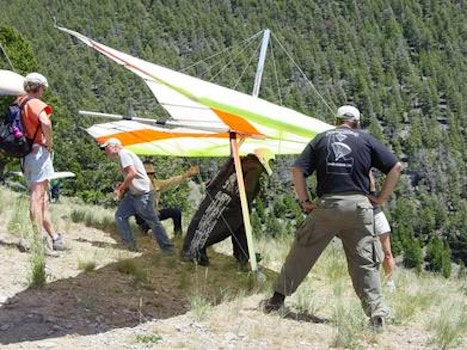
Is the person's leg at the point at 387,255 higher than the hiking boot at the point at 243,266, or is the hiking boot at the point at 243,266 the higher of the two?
the person's leg at the point at 387,255

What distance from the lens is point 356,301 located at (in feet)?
22.5

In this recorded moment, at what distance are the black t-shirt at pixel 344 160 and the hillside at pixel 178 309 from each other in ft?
3.87

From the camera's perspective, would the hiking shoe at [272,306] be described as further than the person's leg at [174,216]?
No

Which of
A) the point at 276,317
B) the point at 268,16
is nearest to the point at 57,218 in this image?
the point at 276,317

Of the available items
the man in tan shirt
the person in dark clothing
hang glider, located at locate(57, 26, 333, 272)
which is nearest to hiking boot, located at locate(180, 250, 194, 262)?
the person in dark clothing

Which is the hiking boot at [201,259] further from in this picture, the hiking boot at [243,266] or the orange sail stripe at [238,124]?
the orange sail stripe at [238,124]

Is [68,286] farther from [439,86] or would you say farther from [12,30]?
[439,86]

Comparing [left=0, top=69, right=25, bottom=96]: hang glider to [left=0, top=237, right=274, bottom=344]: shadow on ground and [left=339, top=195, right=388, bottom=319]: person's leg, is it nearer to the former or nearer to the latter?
[left=0, top=237, right=274, bottom=344]: shadow on ground

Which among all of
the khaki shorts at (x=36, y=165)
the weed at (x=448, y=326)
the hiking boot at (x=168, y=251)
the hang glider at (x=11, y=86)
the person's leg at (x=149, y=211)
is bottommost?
the weed at (x=448, y=326)

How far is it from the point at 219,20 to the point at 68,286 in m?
165

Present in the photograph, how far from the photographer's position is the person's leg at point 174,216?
9.84 metres

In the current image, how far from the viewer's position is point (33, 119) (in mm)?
6805

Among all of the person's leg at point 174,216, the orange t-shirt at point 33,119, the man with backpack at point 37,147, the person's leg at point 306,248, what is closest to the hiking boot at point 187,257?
the man with backpack at point 37,147

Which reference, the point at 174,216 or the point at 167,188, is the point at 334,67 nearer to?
the point at 174,216
